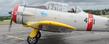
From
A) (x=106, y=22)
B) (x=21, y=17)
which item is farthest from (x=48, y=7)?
(x=106, y=22)

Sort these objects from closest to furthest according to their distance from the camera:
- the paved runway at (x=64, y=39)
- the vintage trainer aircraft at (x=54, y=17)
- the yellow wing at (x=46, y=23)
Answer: the yellow wing at (x=46, y=23)
the vintage trainer aircraft at (x=54, y=17)
the paved runway at (x=64, y=39)

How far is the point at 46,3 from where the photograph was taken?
14.1 metres

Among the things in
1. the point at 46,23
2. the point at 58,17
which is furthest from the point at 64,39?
the point at 46,23

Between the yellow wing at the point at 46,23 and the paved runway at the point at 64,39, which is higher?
the yellow wing at the point at 46,23

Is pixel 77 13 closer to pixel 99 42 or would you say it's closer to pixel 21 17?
pixel 99 42

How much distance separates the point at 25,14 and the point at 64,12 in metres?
1.87

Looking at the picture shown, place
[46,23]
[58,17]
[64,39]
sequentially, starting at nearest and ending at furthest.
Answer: [46,23], [58,17], [64,39]

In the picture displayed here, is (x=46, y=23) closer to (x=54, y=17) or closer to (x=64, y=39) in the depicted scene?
(x=54, y=17)

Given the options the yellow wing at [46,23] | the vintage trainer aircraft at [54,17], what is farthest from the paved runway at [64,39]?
the yellow wing at [46,23]

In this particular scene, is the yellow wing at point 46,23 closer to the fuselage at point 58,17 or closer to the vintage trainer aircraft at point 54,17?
the vintage trainer aircraft at point 54,17

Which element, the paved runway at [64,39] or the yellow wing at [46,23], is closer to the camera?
the yellow wing at [46,23]

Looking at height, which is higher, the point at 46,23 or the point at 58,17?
the point at 58,17

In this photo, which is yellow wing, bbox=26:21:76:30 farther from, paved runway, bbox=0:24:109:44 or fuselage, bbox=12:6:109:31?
paved runway, bbox=0:24:109:44

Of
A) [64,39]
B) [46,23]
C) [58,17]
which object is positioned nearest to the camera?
[46,23]
